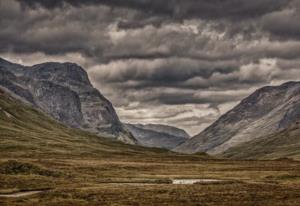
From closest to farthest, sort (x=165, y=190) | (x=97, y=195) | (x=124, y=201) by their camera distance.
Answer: (x=124, y=201) → (x=97, y=195) → (x=165, y=190)

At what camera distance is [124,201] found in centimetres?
6756

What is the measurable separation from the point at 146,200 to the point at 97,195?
876 cm

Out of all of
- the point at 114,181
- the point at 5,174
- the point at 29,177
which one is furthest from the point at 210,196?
the point at 5,174

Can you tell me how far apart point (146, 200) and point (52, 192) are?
55.8 ft

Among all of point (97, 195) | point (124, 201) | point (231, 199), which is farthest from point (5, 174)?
point (231, 199)

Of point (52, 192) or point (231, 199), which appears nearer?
point (231, 199)

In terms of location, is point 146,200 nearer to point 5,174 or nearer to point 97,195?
point 97,195

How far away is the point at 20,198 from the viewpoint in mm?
71250

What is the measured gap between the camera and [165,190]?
269 feet

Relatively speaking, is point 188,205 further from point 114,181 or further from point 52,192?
point 114,181

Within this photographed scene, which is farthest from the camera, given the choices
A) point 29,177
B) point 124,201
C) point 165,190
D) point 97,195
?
point 29,177

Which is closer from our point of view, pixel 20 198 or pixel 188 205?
pixel 188 205

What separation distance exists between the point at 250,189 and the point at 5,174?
162 feet

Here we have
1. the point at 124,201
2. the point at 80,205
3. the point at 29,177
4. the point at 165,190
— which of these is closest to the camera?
the point at 80,205
